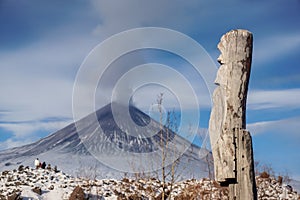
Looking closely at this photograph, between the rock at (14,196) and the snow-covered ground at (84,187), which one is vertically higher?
the snow-covered ground at (84,187)

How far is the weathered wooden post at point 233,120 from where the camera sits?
11.3ft

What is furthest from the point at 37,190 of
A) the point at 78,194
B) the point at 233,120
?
the point at 233,120

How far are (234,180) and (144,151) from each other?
3.95 m

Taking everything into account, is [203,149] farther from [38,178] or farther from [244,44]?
[38,178]

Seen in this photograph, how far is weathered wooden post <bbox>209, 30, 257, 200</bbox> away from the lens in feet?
11.3

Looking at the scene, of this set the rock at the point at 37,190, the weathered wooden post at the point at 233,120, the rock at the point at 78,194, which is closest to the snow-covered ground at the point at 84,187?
the rock at the point at 37,190

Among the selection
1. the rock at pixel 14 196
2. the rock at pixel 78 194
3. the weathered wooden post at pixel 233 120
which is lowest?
the rock at pixel 14 196

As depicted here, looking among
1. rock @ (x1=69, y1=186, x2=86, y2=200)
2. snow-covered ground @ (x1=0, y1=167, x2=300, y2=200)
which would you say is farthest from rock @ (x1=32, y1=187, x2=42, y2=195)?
rock @ (x1=69, y1=186, x2=86, y2=200)

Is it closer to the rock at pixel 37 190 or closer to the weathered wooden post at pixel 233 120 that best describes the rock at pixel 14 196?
the rock at pixel 37 190

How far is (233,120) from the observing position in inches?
137

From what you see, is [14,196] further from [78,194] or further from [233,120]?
[233,120]

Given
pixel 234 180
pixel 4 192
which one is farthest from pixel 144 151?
pixel 4 192

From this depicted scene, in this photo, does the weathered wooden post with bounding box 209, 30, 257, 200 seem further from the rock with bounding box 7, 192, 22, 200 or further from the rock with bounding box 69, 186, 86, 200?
the rock with bounding box 7, 192, 22, 200

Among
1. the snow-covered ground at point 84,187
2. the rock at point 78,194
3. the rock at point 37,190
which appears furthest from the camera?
the rock at point 37,190
